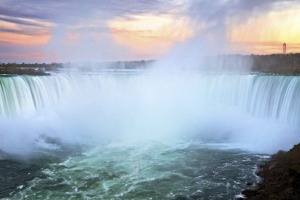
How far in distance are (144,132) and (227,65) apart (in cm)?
1612

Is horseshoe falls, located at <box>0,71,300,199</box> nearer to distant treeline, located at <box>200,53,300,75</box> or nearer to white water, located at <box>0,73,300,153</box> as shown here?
white water, located at <box>0,73,300,153</box>

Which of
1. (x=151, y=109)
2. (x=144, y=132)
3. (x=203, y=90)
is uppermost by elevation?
(x=203, y=90)

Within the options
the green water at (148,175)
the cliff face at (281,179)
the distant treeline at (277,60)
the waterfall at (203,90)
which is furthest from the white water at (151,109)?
the distant treeline at (277,60)

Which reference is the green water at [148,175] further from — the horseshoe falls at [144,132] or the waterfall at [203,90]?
the waterfall at [203,90]

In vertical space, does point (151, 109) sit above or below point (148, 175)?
below

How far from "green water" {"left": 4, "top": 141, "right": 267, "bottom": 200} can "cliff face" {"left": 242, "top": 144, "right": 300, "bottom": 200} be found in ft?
1.75

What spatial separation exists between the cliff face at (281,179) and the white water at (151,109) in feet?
11.6

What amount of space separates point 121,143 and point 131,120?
20.2 ft

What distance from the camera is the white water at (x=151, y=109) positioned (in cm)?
2181

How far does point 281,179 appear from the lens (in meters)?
13.1

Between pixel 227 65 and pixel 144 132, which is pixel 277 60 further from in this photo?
pixel 144 132

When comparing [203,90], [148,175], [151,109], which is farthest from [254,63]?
[148,175]

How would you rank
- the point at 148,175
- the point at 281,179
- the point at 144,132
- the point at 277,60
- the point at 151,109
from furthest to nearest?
1. the point at 277,60
2. the point at 151,109
3. the point at 144,132
4. the point at 148,175
5. the point at 281,179

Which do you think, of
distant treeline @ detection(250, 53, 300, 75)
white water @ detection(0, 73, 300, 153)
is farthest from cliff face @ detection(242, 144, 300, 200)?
distant treeline @ detection(250, 53, 300, 75)
